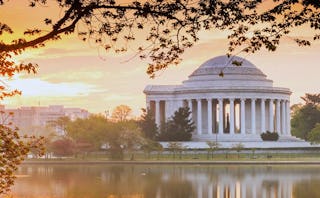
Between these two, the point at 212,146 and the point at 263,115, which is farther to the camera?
the point at 263,115

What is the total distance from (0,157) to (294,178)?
1903 inches

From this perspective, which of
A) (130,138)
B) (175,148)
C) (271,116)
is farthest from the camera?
(271,116)

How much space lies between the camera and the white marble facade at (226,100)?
14025 centimetres

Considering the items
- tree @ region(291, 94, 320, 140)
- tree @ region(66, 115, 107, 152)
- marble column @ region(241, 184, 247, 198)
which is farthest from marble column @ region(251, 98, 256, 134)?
marble column @ region(241, 184, 247, 198)

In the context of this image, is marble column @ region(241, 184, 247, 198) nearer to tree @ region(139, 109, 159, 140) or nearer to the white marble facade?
tree @ region(139, 109, 159, 140)

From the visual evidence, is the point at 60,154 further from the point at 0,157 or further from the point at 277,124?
the point at 0,157

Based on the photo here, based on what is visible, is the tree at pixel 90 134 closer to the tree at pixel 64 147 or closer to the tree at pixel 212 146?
the tree at pixel 64 147

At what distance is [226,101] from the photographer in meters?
145

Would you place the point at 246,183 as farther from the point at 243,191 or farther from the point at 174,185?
the point at 243,191

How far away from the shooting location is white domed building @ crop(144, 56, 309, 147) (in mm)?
139875

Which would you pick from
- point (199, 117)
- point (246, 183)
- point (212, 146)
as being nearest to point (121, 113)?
point (199, 117)

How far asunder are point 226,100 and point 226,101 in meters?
1.64

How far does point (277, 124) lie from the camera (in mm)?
150625

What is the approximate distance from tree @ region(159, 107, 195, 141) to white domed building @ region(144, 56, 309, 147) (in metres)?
6.47
